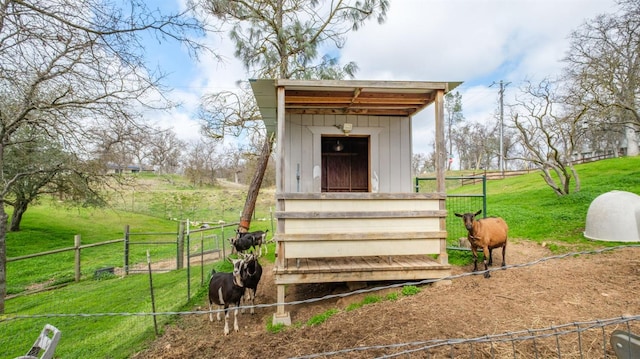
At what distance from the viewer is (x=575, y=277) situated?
4.95 metres

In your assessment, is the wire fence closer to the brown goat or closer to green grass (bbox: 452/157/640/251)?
the brown goat

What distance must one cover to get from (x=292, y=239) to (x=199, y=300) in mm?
3155

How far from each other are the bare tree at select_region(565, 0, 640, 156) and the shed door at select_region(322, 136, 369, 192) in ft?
23.3

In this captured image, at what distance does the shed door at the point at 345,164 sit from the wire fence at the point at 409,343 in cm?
309

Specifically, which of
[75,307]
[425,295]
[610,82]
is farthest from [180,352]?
[610,82]

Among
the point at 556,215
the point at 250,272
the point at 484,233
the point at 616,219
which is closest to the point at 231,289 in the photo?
the point at 250,272

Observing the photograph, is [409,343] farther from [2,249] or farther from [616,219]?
[2,249]

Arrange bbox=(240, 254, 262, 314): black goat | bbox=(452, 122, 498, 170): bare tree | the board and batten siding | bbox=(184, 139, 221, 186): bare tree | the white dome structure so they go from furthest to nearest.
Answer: bbox=(452, 122, 498, 170): bare tree → bbox=(184, 139, 221, 186): bare tree → the white dome structure → the board and batten siding → bbox=(240, 254, 262, 314): black goat

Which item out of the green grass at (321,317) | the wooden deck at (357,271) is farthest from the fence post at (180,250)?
the green grass at (321,317)

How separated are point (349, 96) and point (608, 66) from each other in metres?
9.03

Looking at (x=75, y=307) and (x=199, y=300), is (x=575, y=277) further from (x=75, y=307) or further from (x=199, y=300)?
(x=75, y=307)

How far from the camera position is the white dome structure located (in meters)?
7.14

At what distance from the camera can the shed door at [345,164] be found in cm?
773

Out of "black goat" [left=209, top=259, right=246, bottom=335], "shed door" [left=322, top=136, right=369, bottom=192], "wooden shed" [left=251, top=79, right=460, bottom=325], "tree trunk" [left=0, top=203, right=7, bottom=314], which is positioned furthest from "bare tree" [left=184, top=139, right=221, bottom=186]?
"wooden shed" [left=251, top=79, right=460, bottom=325]
